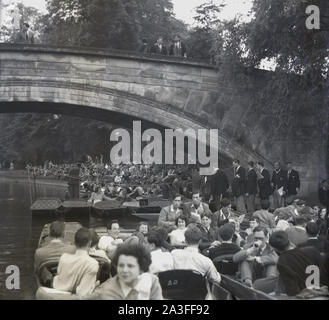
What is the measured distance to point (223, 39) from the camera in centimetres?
1489

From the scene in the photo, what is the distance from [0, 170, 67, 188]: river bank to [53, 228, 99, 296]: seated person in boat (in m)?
24.0

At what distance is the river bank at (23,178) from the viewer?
29.3m

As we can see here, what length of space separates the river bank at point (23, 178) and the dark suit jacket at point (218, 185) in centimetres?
1664

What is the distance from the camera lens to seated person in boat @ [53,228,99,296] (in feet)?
15.9

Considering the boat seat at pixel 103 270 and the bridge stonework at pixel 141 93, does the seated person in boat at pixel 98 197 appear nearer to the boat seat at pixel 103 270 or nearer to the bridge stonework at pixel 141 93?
the bridge stonework at pixel 141 93

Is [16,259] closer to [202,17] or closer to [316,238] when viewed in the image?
[316,238]

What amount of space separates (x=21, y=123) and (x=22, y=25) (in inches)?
323

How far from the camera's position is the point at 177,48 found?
1730 centimetres

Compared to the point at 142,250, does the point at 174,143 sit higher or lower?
higher

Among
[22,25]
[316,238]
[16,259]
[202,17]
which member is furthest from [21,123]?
[316,238]

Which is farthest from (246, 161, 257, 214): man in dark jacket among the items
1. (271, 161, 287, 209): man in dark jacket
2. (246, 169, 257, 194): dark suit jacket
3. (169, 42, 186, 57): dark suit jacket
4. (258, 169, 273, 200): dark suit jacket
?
(169, 42, 186, 57): dark suit jacket

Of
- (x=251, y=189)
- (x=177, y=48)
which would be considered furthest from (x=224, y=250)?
(x=177, y=48)

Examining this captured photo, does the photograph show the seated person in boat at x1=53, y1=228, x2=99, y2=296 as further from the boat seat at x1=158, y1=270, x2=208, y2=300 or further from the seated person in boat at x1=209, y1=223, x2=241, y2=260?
the seated person in boat at x1=209, y1=223, x2=241, y2=260

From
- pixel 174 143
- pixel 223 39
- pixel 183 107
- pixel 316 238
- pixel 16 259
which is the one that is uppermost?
pixel 223 39
